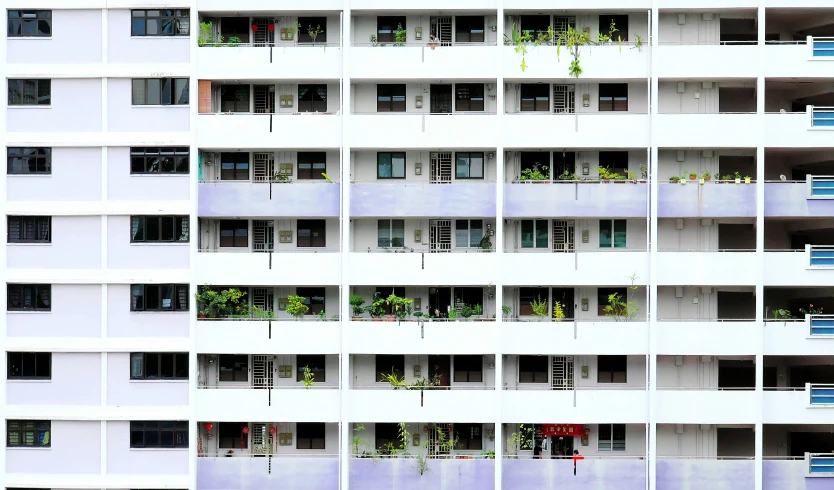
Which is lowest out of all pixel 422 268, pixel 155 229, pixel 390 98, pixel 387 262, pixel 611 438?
pixel 611 438

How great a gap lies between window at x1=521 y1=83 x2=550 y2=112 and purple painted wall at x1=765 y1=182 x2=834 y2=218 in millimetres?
7046

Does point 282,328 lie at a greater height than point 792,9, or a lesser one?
lesser

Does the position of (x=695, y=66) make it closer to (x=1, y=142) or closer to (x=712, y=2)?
(x=712, y=2)

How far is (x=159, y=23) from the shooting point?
90.7ft

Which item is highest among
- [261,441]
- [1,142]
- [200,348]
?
[1,142]

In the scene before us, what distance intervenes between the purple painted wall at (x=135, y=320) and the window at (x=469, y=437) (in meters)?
8.84

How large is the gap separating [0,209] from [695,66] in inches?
830

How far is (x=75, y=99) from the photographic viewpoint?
2767 centimetres

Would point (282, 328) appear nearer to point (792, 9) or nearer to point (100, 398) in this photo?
point (100, 398)

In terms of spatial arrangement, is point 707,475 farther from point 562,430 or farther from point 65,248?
point 65,248

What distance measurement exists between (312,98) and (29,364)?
462 inches

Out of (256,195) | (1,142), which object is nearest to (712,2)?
(256,195)

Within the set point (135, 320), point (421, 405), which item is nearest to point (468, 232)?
point (421, 405)

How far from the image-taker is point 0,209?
90.6 ft
